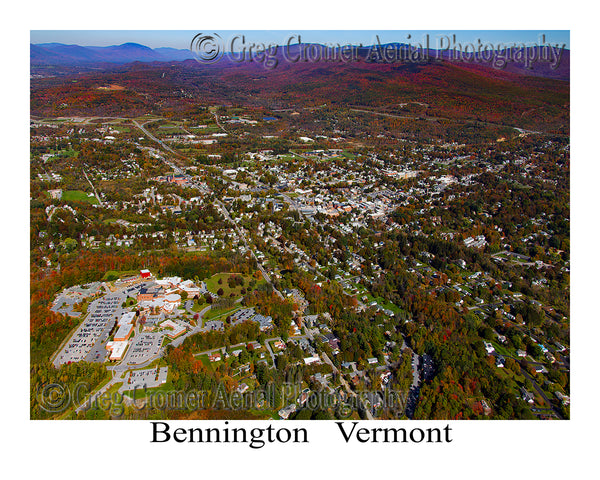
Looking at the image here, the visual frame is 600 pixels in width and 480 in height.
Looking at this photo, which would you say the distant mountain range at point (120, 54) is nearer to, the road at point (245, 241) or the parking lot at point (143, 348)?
the road at point (245, 241)

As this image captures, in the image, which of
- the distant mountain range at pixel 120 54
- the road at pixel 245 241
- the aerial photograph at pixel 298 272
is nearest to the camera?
the aerial photograph at pixel 298 272

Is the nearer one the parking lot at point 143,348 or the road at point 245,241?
the parking lot at point 143,348

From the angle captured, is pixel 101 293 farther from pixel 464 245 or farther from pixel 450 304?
→ pixel 464 245

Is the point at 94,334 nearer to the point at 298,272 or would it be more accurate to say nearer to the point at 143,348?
the point at 143,348

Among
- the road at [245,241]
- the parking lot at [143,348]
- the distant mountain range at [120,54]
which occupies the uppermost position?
the distant mountain range at [120,54]

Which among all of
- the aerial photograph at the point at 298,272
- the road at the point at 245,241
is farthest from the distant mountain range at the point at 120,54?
the road at the point at 245,241

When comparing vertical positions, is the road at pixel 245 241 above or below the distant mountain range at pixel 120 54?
below

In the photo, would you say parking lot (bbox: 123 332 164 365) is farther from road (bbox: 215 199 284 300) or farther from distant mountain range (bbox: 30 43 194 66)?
distant mountain range (bbox: 30 43 194 66)

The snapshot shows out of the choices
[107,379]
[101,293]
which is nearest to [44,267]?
[101,293]

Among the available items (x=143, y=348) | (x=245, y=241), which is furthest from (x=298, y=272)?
(x=143, y=348)

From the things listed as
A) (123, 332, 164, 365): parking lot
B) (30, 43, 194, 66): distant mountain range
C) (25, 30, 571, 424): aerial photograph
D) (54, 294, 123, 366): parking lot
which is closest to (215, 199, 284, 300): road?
(25, 30, 571, 424): aerial photograph
